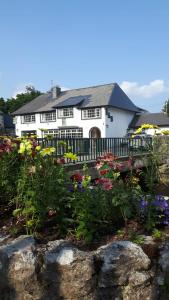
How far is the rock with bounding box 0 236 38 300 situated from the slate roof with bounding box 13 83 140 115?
33477mm

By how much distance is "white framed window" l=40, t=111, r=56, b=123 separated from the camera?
134 feet

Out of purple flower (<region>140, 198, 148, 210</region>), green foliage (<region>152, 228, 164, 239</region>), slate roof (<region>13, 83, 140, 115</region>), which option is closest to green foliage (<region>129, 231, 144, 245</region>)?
green foliage (<region>152, 228, 164, 239</region>)

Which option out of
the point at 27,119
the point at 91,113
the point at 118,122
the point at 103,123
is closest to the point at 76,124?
the point at 91,113

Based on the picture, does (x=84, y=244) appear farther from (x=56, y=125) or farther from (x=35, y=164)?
(x=56, y=125)

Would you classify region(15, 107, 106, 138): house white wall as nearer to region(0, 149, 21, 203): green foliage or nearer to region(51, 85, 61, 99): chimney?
region(51, 85, 61, 99): chimney

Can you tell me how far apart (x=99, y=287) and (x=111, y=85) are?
38.9 m

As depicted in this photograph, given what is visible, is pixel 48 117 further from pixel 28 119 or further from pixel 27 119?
pixel 27 119

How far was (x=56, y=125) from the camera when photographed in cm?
4047

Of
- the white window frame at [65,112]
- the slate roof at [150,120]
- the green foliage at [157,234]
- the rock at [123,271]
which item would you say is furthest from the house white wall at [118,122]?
the rock at [123,271]

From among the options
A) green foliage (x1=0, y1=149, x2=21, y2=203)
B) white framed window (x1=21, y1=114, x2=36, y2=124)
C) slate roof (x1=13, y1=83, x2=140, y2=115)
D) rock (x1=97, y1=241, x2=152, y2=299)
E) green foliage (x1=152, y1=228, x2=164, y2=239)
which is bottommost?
rock (x1=97, y1=241, x2=152, y2=299)

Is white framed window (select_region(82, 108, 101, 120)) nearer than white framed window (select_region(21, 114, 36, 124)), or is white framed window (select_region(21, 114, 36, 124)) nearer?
white framed window (select_region(82, 108, 101, 120))

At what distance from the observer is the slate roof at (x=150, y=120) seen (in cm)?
3850

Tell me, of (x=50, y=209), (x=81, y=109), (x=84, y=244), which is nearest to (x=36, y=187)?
(x=50, y=209)

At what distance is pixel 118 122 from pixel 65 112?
745 cm
